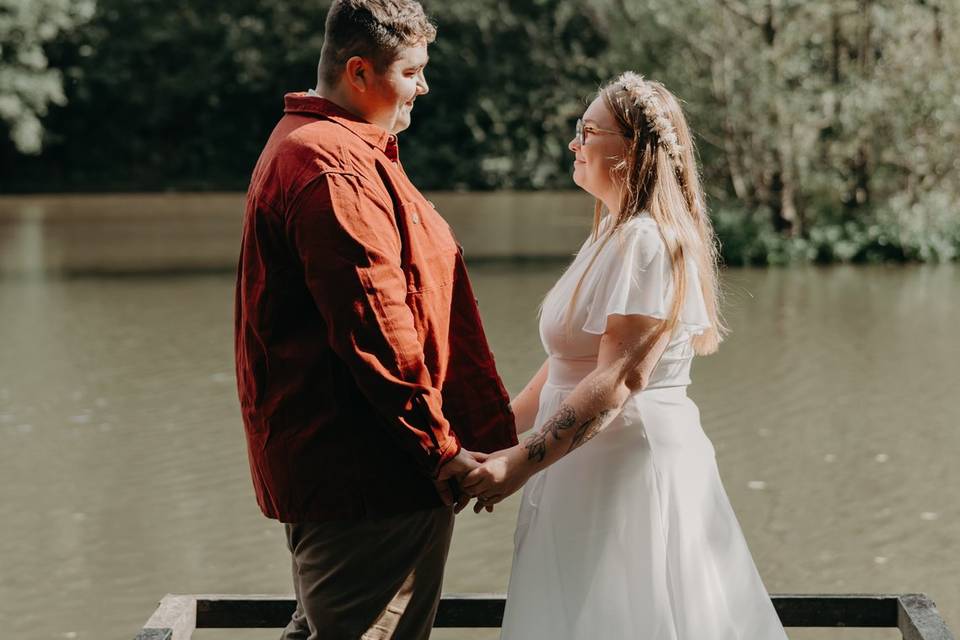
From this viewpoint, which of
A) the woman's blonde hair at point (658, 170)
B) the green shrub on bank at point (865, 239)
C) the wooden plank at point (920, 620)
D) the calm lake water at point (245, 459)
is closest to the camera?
the woman's blonde hair at point (658, 170)

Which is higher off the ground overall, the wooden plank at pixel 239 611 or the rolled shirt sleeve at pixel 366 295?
the rolled shirt sleeve at pixel 366 295

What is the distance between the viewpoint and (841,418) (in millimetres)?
8617

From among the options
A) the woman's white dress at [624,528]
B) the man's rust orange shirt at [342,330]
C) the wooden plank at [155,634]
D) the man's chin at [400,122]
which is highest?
the man's chin at [400,122]

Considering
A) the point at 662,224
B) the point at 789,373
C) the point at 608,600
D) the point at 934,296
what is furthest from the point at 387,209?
the point at 934,296

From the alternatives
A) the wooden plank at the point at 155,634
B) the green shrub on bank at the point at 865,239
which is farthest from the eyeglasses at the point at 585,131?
the green shrub on bank at the point at 865,239

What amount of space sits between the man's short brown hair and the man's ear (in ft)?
0.04

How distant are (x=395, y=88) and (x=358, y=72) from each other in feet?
0.28

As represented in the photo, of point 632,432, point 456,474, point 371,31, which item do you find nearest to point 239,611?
point 456,474

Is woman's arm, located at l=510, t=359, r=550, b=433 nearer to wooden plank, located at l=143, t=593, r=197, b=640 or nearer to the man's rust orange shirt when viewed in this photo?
the man's rust orange shirt

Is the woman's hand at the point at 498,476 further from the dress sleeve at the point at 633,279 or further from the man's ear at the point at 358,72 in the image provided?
the man's ear at the point at 358,72

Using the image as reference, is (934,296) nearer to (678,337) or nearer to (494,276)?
(494,276)

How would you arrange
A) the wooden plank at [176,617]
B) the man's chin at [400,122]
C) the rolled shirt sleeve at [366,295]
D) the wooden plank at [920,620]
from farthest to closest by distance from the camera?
the wooden plank at [176,617] → the wooden plank at [920,620] → the man's chin at [400,122] → the rolled shirt sleeve at [366,295]

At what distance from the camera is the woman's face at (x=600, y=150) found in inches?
118

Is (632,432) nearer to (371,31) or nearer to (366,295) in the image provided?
(366,295)
